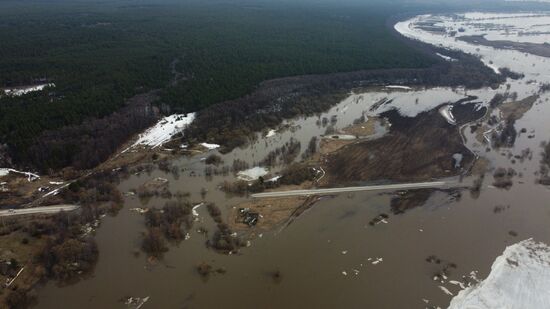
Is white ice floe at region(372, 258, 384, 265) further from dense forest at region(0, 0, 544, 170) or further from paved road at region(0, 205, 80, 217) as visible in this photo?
dense forest at region(0, 0, 544, 170)

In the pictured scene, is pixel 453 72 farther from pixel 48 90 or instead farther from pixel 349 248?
pixel 48 90

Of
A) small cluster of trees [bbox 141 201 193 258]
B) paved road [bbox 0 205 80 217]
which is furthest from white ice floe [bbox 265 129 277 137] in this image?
paved road [bbox 0 205 80 217]

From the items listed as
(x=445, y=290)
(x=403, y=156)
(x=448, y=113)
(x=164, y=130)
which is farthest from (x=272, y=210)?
(x=448, y=113)

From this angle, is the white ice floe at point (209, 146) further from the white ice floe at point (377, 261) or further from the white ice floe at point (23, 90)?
the white ice floe at point (23, 90)

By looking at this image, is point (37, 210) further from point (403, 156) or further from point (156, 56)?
point (156, 56)

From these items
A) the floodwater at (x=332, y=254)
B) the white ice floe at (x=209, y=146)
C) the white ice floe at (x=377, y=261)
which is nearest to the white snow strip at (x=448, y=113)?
the floodwater at (x=332, y=254)

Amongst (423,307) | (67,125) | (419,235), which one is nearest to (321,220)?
(419,235)
